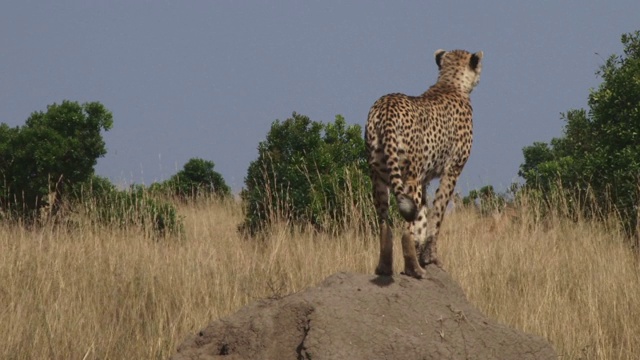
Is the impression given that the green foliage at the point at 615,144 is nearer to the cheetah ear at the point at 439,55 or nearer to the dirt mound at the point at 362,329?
the cheetah ear at the point at 439,55

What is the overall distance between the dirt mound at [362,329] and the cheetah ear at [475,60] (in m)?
2.70

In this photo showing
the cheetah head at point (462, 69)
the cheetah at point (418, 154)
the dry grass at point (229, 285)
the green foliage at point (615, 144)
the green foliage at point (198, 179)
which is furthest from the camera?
the green foliage at point (198, 179)

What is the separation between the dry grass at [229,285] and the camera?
7.53m

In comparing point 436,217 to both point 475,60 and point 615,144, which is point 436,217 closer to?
point 475,60

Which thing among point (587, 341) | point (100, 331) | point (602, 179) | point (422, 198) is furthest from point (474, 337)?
point (602, 179)

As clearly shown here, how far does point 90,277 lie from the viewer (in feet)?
31.8

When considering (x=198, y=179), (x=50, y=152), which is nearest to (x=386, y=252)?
(x=50, y=152)

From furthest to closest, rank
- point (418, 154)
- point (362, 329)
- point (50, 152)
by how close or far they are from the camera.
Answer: point (50, 152), point (418, 154), point (362, 329)

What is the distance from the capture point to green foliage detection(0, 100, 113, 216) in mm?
14531

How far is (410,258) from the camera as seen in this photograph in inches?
244

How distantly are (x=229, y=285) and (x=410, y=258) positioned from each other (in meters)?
2.99

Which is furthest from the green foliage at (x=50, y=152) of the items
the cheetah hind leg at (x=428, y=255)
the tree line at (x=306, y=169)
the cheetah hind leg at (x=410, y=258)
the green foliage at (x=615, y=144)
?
the cheetah hind leg at (x=410, y=258)

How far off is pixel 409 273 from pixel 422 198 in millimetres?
619

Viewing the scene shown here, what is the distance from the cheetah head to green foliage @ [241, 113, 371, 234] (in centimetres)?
355
